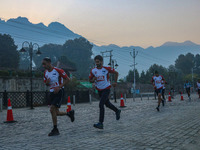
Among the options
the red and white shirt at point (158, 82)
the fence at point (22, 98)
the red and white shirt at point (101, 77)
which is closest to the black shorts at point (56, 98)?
the red and white shirt at point (101, 77)

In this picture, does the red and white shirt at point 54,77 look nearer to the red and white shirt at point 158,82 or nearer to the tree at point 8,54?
the red and white shirt at point 158,82

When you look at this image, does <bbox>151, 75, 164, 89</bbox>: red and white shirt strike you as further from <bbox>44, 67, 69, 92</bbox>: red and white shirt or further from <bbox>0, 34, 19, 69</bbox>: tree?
<bbox>0, 34, 19, 69</bbox>: tree

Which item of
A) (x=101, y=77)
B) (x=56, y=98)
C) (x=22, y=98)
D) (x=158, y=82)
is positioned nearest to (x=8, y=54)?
(x=22, y=98)

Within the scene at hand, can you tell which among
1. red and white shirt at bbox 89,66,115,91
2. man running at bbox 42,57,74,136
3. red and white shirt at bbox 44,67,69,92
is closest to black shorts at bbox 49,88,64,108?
man running at bbox 42,57,74,136

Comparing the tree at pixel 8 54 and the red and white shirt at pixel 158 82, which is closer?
the red and white shirt at pixel 158 82

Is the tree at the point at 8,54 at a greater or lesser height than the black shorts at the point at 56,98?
greater

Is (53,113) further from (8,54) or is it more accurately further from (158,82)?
(8,54)

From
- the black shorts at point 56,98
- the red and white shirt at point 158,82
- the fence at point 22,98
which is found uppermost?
the red and white shirt at point 158,82

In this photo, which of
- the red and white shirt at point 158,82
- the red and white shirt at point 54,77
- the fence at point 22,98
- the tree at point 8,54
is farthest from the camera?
the tree at point 8,54

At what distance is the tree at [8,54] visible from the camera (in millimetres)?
55469

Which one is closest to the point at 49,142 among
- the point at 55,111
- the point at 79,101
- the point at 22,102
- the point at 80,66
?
the point at 55,111

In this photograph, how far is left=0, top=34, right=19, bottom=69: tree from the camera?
5547 centimetres

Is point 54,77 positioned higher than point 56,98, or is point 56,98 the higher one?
point 54,77

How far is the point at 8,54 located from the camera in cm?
5638
